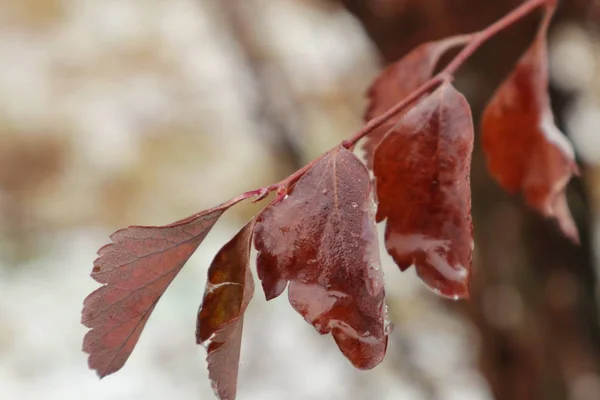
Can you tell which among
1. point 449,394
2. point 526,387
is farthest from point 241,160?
point 526,387

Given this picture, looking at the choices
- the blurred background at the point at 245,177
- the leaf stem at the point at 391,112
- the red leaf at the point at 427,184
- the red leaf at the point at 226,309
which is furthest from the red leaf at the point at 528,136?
the blurred background at the point at 245,177

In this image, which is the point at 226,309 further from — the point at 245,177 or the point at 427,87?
the point at 245,177

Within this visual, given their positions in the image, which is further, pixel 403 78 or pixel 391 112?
pixel 403 78

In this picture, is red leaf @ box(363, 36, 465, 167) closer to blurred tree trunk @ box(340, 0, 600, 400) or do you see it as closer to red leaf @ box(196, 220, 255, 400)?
red leaf @ box(196, 220, 255, 400)

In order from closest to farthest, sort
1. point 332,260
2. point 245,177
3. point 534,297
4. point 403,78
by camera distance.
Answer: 1. point 332,260
2. point 403,78
3. point 534,297
4. point 245,177

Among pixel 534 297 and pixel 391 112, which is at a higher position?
pixel 391 112

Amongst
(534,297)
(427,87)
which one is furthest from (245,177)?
(427,87)

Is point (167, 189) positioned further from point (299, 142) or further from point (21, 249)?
point (299, 142)
